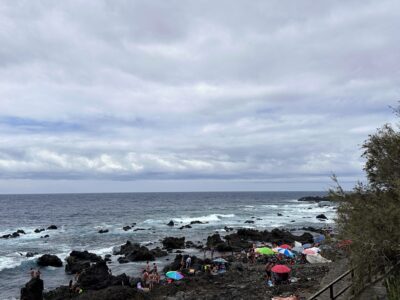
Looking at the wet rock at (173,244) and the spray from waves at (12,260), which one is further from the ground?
the wet rock at (173,244)

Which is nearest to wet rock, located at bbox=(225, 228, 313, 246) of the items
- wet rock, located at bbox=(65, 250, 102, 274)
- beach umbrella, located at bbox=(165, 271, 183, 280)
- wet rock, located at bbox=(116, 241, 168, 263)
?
wet rock, located at bbox=(116, 241, 168, 263)

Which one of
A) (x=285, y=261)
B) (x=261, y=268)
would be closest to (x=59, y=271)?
(x=261, y=268)

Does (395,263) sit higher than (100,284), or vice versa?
(395,263)

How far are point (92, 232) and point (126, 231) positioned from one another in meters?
5.32

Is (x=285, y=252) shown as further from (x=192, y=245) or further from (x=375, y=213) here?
(x=375, y=213)

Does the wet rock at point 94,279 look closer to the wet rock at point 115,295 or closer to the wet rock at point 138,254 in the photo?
the wet rock at point 115,295

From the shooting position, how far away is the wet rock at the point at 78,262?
32438mm

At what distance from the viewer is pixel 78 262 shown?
33938 millimetres

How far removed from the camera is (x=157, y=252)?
1586 inches

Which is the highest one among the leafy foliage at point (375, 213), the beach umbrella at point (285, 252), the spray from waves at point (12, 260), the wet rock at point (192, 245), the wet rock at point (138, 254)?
the leafy foliage at point (375, 213)

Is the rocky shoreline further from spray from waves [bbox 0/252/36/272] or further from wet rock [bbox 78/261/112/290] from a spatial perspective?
spray from waves [bbox 0/252/36/272]

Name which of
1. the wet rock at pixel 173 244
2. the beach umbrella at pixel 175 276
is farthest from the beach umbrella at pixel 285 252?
the wet rock at pixel 173 244

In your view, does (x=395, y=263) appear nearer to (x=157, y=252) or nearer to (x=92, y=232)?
(x=157, y=252)

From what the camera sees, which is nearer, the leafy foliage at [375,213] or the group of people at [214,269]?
the leafy foliage at [375,213]
